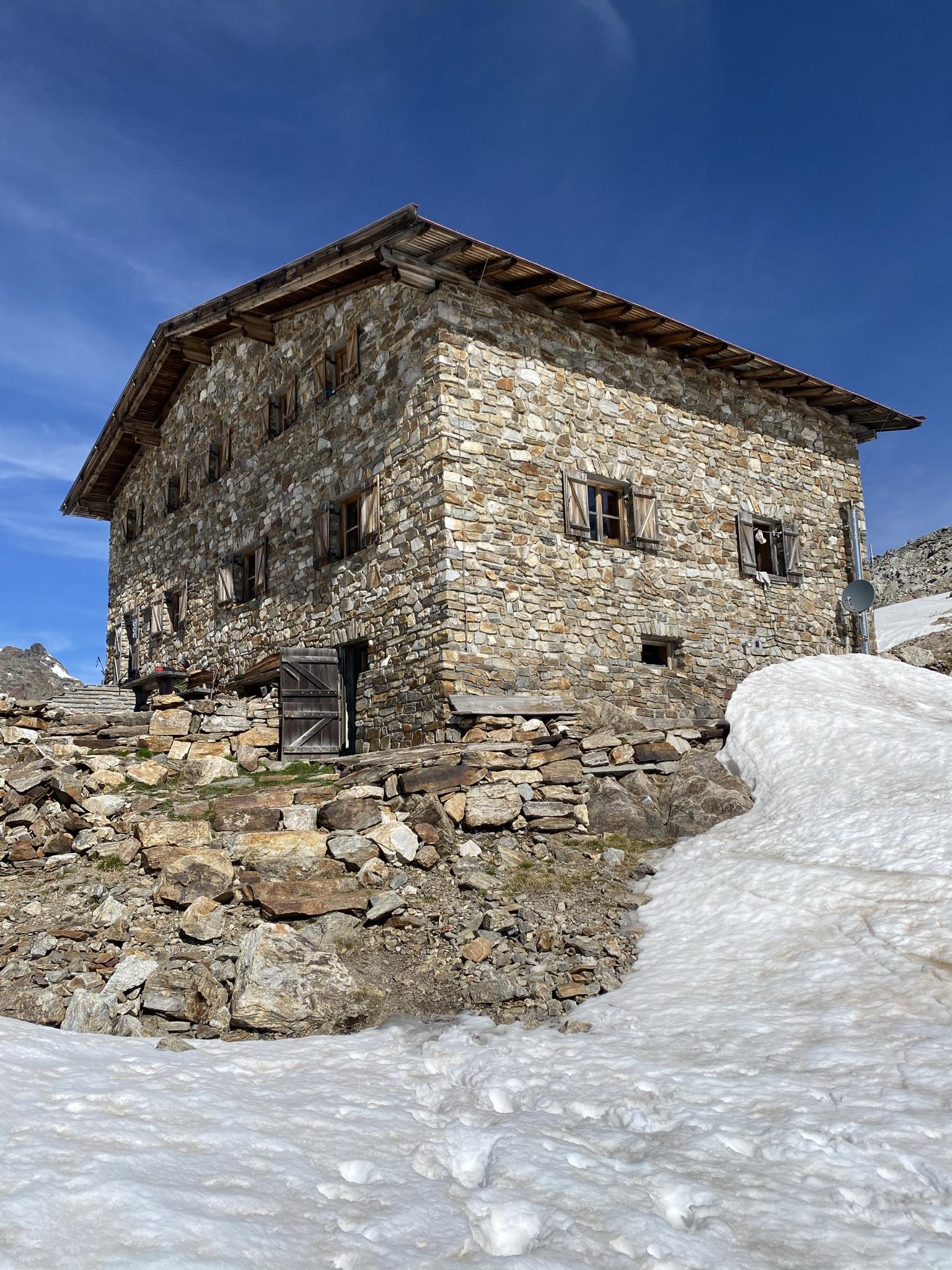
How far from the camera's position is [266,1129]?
12.4 ft

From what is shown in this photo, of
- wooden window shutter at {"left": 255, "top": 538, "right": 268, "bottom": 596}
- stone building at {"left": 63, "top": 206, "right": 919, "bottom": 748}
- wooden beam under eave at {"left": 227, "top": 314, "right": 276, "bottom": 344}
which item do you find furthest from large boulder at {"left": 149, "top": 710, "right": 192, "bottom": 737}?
wooden beam under eave at {"left": 227, "top": 314, "right": 276, "bottom": 344}

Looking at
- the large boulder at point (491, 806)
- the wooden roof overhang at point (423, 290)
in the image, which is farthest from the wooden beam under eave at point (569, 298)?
the large boulder at point (491, 806)

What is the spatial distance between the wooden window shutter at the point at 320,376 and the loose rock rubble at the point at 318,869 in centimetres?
644

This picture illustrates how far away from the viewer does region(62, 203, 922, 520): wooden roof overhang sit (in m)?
13.3

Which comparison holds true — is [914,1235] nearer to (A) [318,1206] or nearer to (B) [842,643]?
(A) [318,1206]

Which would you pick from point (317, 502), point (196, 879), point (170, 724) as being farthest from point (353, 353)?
point (196, 879)

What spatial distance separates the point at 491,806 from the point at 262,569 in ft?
30.4

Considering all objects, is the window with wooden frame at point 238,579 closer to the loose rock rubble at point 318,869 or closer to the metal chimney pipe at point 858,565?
the loose rock rubble at point 318,869

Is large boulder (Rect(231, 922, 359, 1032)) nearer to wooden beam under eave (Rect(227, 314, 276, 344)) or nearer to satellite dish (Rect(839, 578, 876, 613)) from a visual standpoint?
wooden beam under eave (Rect(227, 314, 276, 344))

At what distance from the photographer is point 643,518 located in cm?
1525

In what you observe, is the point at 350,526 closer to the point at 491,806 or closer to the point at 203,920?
the point at 491,806

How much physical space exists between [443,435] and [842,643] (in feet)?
32.4

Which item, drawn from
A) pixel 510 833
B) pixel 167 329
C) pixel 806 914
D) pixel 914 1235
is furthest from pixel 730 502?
pixel 914 1235

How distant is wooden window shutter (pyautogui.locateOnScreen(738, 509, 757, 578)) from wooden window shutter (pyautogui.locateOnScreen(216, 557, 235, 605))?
1015cm
